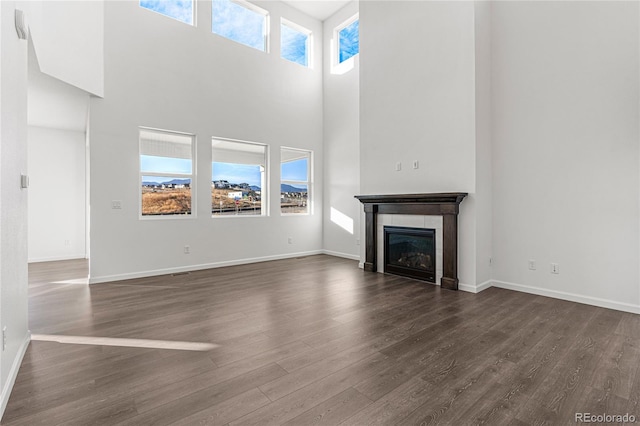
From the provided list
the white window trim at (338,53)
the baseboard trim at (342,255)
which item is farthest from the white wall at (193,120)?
the white window trim at (338,53)

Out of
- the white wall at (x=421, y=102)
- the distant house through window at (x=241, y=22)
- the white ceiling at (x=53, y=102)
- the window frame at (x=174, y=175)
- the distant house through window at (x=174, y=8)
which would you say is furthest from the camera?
the distant house through window at (x=241, y=22)

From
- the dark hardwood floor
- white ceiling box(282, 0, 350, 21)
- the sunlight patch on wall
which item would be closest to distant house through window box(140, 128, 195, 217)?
the dark hardwood floor

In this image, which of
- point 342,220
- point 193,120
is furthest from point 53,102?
point 342,220

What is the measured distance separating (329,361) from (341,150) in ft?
16.7

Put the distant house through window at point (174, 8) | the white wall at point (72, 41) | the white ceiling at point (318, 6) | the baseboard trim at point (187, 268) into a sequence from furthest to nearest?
the white ceiling at point (318, 6) → the distant house through window at point (174, 8) → the baseboard trim at point (187, 268) → the white wall at point (72, 41)

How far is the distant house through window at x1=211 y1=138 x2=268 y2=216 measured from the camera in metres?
5.73

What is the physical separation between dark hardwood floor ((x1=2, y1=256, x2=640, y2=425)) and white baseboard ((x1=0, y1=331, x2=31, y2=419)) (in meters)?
0.04

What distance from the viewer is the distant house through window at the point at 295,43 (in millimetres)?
6680

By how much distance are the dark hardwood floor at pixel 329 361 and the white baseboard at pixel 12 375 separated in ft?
0.12

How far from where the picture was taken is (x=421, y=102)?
4.55 m

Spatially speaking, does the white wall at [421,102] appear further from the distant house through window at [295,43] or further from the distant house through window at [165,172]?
the distant house through window at [165,172]

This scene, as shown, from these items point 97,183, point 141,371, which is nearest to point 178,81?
point 97,183

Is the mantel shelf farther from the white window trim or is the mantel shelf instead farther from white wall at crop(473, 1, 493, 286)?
the white window trim

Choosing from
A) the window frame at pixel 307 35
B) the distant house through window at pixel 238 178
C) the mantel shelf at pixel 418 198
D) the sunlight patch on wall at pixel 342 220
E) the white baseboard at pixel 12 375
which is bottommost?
the white baseboard at pixel 12 375
